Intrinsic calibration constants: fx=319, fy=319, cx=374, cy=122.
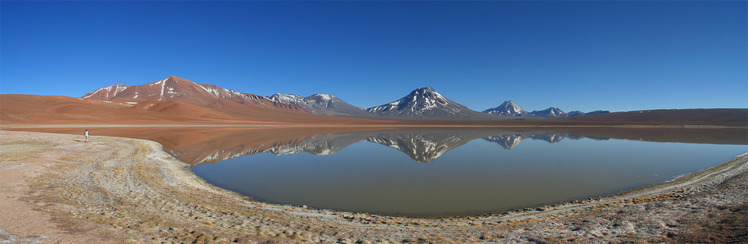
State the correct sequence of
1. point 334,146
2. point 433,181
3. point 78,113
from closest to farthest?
point 433,181
point 334,146
point 78,113

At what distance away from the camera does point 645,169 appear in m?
17.7

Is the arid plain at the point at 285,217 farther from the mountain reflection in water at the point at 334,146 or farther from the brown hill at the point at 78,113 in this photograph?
the brown hill at the point at 78,113

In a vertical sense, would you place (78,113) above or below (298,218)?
above

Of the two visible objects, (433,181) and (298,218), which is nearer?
(298,218)

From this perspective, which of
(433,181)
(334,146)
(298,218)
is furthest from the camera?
(334,146)

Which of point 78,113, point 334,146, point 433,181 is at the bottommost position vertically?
point 433,181

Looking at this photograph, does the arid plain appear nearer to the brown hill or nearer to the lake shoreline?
the lake shoreline

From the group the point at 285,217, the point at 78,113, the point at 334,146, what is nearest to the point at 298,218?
the point at 285,217

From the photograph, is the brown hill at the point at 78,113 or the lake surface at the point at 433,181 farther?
the brown hill at the point at 78,113

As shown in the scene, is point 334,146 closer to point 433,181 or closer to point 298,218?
point 433,181

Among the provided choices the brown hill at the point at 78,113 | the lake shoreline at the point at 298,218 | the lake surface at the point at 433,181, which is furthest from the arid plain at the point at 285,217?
the brown hill at the point at 78,113

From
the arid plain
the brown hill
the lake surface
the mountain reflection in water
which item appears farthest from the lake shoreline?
the brown hill

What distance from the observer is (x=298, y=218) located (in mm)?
8438

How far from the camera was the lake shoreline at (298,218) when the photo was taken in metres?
6.52
